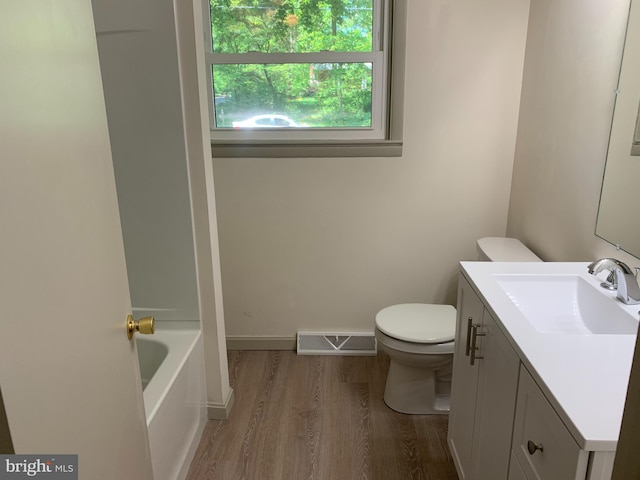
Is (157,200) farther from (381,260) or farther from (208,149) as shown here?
(381,260)

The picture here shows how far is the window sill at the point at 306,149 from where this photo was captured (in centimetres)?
252

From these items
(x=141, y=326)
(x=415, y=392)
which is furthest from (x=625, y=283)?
(x=141, y=326)

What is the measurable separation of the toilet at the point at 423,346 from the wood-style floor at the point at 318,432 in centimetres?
8

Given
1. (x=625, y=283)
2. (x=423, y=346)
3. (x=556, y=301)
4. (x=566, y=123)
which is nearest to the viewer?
(x=625, y=283)

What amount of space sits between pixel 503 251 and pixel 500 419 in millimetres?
1124

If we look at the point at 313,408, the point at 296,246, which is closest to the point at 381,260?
the point at 296,246

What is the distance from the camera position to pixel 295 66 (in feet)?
8.37

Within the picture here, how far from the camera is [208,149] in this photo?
6.51 feet

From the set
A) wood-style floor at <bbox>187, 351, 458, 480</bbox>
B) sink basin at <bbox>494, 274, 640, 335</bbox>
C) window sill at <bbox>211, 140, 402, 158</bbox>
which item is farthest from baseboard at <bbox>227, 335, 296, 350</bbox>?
sink basin at <bbox>494, 274, 640, 335</bbox>

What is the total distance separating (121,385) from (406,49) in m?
2.03

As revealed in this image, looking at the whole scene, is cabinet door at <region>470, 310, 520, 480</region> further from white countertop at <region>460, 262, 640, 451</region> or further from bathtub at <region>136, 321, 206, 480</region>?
bathtub at <region>136, 321, 206, 480</region>

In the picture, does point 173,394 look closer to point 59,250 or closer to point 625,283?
point 59,250

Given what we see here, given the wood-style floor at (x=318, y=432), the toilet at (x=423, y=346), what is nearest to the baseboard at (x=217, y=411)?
the wood-style floor at (x=318, y=432)

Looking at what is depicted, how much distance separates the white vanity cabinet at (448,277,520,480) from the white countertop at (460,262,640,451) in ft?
0.18
